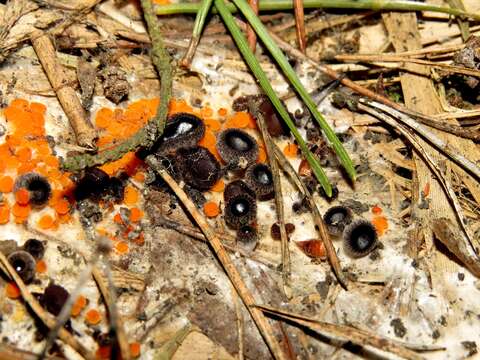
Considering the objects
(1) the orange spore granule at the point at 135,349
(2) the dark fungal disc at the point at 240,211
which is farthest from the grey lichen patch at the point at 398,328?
(1) the orange spore granule at the point at 135,349

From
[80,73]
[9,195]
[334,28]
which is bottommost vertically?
[9,195]

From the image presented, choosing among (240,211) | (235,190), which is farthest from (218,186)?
(240,211)

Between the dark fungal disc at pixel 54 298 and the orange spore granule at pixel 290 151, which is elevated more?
the orange spore granule at pixel 290 151

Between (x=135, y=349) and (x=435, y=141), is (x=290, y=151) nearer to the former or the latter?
(x=435, y=141)

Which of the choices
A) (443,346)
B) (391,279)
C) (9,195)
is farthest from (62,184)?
(443,346)

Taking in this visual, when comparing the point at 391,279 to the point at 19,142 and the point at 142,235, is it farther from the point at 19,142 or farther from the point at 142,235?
the point at 19,142

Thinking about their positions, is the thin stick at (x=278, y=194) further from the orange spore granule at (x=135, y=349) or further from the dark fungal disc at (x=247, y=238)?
the orange spore granule at (x=135, y=349)
